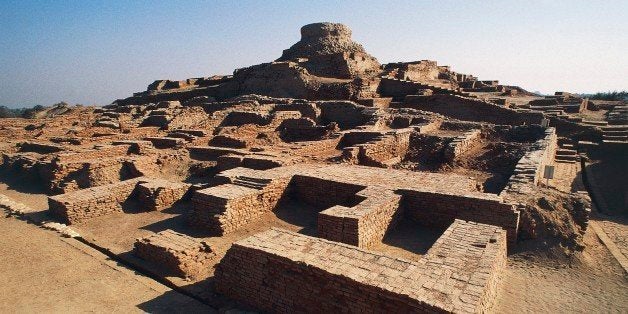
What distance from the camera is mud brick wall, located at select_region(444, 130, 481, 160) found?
10.7 metres

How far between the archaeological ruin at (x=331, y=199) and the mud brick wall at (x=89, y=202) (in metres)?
0.03

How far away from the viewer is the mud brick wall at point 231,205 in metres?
7.29

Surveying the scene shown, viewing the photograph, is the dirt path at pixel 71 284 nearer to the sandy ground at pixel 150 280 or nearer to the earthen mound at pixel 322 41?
the sandy ground at pixel 150 280

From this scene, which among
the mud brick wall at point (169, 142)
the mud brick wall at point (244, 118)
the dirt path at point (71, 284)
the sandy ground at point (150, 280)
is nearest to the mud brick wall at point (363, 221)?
the sandy ground at point (150, 280)

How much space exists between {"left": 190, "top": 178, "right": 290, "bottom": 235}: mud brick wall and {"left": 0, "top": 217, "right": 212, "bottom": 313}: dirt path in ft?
5.67

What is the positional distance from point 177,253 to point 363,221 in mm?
3073

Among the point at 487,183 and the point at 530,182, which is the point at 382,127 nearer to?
the point at 487,183

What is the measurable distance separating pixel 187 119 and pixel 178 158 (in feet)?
24.0

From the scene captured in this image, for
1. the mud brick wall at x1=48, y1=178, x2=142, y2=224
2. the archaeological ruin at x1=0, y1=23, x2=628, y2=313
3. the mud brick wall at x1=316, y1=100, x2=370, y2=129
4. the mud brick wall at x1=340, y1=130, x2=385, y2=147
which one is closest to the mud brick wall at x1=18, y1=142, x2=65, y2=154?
the archaeological ruin at x1=0, y1=23, x2=628, y2=313

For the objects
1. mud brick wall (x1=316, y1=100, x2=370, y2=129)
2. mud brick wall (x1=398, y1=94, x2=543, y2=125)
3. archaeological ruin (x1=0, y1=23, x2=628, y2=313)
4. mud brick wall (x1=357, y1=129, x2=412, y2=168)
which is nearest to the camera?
archaeological ruin (x1=0, y1=23, x2=628, y2=313)

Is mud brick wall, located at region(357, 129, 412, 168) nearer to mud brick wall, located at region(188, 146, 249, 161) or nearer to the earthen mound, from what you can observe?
mud brick wall, located at region(188, 146, 249, 161)

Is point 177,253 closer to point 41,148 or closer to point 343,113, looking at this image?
point 41,148

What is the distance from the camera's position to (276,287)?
15.4 ft

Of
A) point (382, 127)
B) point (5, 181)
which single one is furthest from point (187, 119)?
point (382, 127)
